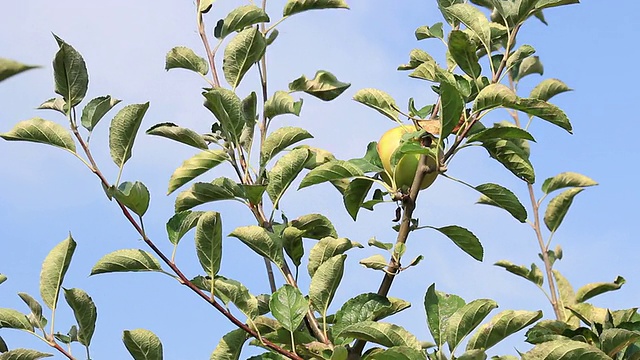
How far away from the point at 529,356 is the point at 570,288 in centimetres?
160

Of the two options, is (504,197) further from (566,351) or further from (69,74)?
(69,74)

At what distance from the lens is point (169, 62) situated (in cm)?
→ 288

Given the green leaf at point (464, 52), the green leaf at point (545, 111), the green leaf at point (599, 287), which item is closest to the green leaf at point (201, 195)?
the green leaf at point (464, 52)

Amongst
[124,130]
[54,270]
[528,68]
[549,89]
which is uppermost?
[528,68]

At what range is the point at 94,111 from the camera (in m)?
2.30

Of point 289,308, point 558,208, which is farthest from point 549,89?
point 289,308

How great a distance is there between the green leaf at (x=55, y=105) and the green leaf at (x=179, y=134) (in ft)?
1.00

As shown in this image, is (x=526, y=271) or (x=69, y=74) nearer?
(x=69, y=74)

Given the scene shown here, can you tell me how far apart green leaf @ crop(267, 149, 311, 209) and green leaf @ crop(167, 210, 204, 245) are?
0.83 feet

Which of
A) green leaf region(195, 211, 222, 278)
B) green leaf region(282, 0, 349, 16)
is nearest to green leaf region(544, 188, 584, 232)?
green leaf region(282, 0, 349, 16)

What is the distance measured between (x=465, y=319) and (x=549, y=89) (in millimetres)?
2281

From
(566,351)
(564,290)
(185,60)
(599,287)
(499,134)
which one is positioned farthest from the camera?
(564,290)

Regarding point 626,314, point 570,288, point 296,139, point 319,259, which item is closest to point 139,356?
point 319,259

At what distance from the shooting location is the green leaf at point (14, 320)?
2.44 m
